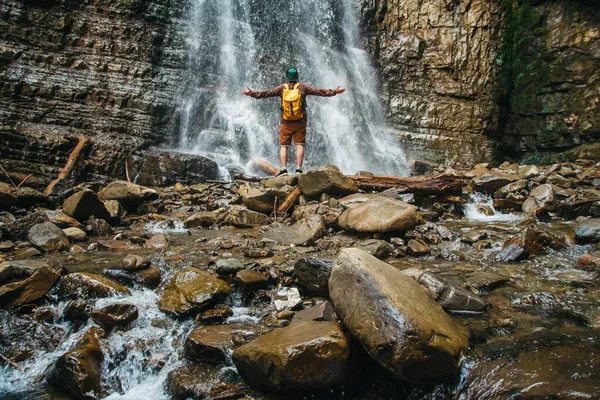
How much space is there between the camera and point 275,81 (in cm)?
1316

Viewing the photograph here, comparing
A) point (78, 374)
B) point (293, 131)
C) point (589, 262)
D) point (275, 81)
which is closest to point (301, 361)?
point (78, 374)

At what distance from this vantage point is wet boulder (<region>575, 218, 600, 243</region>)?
4438mm

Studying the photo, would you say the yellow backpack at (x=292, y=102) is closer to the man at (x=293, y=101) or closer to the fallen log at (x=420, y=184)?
the man at (x=293, y=101)

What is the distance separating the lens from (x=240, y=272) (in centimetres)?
360

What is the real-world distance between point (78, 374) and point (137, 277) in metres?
1.25

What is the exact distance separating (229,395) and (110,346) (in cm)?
112

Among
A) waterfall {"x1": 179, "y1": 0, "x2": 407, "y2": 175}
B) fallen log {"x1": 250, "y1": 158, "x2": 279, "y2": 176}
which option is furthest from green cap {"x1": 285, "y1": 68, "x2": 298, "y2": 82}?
waterfall {"x1": 179, "y1": 0, "x2": 407, "y2": 175}

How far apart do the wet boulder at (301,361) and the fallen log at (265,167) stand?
740 cm

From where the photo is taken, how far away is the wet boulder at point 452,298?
9.56 ft

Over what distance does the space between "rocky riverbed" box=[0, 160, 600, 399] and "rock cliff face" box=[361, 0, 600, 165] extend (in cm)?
820

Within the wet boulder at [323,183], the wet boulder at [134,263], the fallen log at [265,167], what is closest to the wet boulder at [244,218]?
the wet boulder at [323,183]

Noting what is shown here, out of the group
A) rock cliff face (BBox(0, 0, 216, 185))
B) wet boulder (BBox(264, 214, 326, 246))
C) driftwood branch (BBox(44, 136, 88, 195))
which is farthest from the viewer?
rock cliff face (BBox(0, 0, 216, 185))

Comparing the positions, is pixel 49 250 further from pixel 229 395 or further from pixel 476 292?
pixel 476 292

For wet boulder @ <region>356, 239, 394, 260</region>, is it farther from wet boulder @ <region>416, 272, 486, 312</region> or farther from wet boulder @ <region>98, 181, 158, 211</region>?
wet boulder @ <region>98, 181, 158, 211</region>
